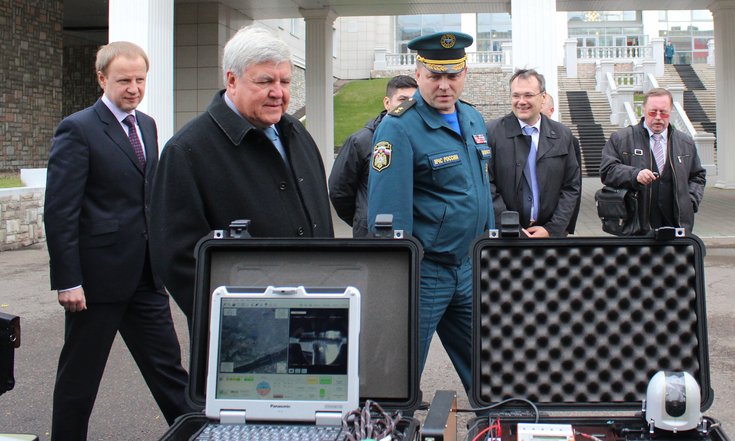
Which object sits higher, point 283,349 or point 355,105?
point 355,105

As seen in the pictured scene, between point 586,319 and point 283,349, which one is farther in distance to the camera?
point 586,319

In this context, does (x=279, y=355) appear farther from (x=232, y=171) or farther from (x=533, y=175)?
(x=533, y=175)

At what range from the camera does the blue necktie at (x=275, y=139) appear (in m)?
3.12

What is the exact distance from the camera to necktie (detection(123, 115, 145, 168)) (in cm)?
399

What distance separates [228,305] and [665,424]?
126cm

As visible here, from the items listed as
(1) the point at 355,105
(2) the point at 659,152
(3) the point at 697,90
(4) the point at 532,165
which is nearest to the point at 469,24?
(1) the point at 355,105

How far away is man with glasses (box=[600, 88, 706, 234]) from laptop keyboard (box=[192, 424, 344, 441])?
15.1ft

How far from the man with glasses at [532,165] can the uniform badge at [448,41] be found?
1.64 m

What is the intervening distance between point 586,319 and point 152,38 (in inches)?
480

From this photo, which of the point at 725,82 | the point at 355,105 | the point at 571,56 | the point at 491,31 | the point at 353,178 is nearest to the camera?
the point at 353,178

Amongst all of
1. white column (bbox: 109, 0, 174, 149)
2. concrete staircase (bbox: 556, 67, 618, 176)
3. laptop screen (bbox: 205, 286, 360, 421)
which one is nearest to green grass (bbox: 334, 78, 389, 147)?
concrete staircase (bbox: 556, 67, 618, 176)

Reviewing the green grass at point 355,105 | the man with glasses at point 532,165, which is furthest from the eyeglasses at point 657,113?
the green grass at point 355,105

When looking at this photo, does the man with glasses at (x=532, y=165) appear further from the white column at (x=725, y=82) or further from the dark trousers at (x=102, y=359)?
the white column at (x=725, y=82)

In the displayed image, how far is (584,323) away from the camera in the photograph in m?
2.61
